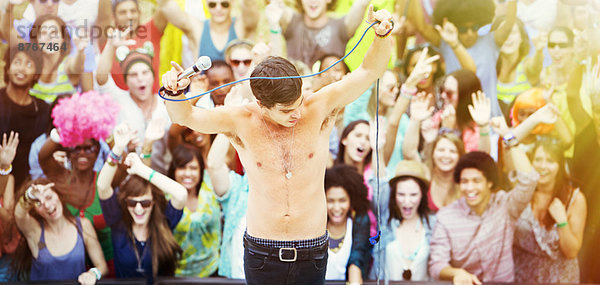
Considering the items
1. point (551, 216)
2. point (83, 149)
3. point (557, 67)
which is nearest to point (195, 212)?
point (83, 149)

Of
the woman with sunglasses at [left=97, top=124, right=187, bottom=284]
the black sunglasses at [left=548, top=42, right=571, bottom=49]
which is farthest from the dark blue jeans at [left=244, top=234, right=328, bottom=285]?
the black sunglasses at [left=548, top=42, right=571, bottom=49]

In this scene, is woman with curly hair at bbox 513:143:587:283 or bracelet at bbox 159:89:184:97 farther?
woman with curly hair at bbox 513:143:587:283

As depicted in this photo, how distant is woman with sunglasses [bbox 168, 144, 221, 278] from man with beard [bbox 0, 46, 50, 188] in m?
1.16

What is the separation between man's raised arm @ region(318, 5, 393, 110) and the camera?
2.60m

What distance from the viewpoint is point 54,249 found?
4.75 m

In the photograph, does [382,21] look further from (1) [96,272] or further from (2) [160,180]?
(1) [96,272]

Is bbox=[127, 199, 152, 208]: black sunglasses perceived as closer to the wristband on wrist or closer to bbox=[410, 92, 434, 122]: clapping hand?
bbox=[410, 92, 434, 122]: clapping hand

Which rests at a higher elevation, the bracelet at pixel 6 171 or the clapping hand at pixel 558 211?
the bracelet at pixel 6 171

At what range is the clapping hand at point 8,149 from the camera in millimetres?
A: 4750

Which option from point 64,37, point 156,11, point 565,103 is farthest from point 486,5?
point 64,37

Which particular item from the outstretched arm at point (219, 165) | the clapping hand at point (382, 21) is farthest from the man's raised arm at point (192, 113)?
the outstretched arm at point (219, 165)

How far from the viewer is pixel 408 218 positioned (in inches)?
188

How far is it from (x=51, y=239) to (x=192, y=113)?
285 cm

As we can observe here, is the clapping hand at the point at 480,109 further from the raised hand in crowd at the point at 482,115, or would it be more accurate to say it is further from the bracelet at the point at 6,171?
the bracelet at the point at 6,171
